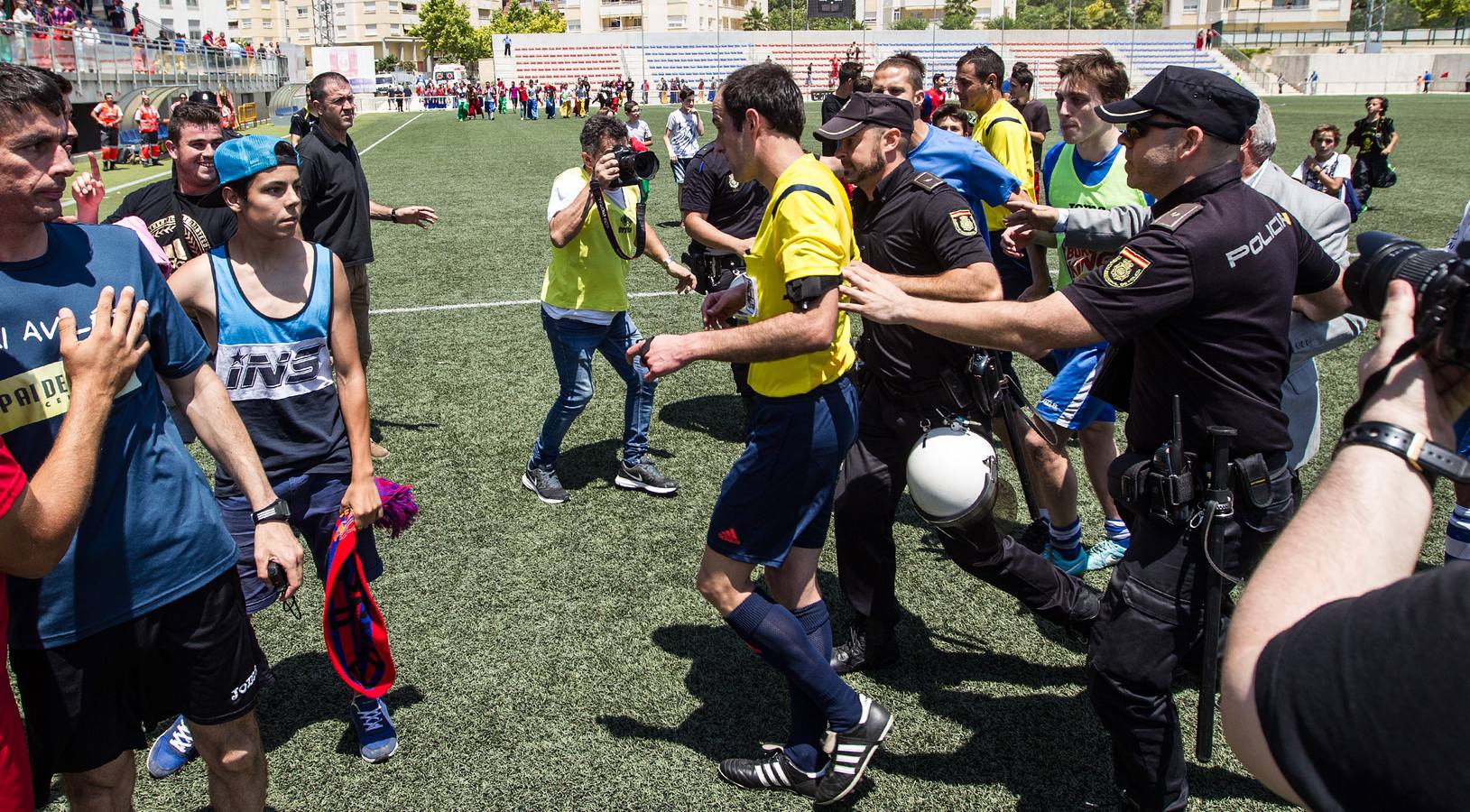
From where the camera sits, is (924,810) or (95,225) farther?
(924,810)

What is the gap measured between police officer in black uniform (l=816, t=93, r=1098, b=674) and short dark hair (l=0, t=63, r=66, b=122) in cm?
243

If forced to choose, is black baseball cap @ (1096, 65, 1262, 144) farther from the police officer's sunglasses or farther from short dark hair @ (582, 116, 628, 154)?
short dark hair @ (582, 116, 628, 154)

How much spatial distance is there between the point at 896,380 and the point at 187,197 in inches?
149

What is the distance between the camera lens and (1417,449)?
1267 mm

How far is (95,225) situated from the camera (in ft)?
8.91

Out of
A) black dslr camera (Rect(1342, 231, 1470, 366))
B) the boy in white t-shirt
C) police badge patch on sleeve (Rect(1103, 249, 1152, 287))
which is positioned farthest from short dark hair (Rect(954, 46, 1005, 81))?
black dslr camera (Rect(1342, 231, 1470, 366))

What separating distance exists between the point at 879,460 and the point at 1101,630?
128 cm

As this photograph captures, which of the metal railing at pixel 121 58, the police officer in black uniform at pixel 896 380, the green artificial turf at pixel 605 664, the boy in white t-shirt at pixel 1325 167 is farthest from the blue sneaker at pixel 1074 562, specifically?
the metal railing at pixel 121 58

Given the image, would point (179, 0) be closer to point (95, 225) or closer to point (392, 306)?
point (392, 306)

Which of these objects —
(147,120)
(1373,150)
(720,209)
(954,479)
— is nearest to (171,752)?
(954,479)

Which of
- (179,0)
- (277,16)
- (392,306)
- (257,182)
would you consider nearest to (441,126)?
(392,306)

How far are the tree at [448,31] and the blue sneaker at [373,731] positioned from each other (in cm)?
10434

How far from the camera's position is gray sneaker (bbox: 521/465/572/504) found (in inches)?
236

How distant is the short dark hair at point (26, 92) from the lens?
2389 millimetres
